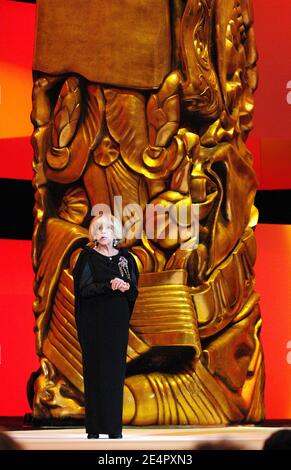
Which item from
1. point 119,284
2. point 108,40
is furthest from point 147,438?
point 108,40

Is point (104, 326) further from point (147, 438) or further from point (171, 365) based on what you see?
point (171, 365)

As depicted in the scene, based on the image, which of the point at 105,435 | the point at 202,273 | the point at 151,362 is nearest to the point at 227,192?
the point at 202,273

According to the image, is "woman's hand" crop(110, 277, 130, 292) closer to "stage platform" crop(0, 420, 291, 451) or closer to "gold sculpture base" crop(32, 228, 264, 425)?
"stage platform" crop(0, 420, 291, 451)

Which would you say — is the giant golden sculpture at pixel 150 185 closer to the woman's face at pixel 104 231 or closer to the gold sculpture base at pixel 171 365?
the gold sculpture base at pixel 171 365

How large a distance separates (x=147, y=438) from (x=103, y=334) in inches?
23.7

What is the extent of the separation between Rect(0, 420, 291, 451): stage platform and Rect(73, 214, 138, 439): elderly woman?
0.10 metres

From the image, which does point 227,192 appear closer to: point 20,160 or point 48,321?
point 48,321

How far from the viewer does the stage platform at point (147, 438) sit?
5.48m

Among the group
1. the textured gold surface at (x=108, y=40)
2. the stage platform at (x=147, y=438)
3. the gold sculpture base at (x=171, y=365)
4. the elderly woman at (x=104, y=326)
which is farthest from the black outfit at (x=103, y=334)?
the textured gold surface at (x=108, y=40)

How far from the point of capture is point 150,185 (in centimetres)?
662

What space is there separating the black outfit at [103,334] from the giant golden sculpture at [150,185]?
90 cm
